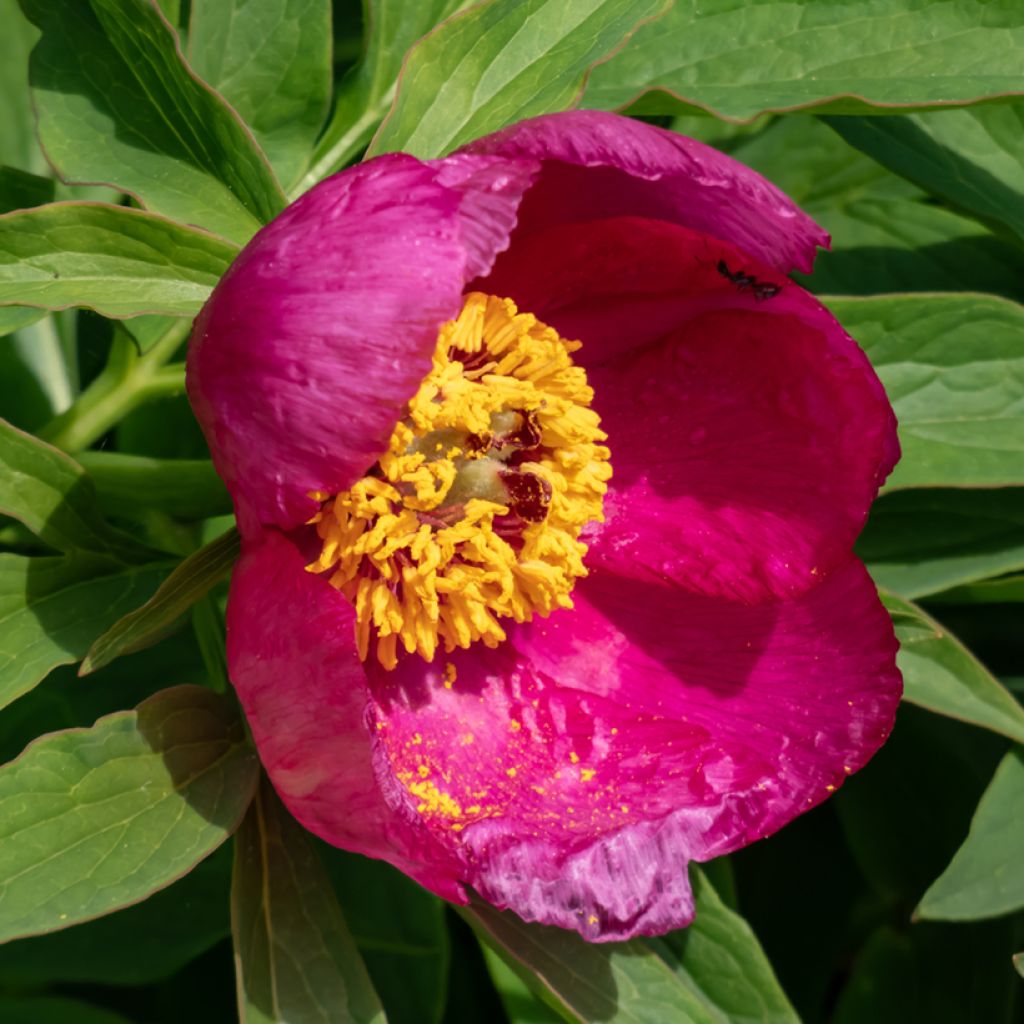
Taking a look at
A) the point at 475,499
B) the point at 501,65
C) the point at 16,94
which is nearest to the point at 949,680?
the point at 475,499

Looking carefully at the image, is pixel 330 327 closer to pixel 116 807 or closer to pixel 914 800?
pixel 116 807

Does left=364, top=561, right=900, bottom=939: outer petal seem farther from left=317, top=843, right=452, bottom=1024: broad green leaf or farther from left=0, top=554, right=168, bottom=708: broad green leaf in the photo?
left=317, top=843, right=452, bottom=1024: broad green leaf

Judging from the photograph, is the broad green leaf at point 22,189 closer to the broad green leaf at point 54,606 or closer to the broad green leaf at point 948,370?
the broad green leaf at point 54,606

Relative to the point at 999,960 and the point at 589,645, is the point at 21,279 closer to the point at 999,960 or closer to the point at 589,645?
the point at 589,645

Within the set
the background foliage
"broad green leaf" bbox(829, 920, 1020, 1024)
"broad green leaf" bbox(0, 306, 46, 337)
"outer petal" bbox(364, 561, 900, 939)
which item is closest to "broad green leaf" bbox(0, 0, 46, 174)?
the background foliage

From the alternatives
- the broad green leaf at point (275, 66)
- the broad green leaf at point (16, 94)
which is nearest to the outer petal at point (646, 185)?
the broad green leaf at point (275, 66)

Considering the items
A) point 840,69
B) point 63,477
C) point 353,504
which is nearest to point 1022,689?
point 840,69

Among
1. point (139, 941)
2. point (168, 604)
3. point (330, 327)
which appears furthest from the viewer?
point (139, 941)
